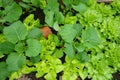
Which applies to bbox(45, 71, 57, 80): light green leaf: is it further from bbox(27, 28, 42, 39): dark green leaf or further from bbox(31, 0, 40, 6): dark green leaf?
bbox(31, 0, 40, 6): dark green leaf

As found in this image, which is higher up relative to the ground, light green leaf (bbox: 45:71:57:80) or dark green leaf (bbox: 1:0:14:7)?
dark green leaf (bbox: 1:0:14:7)

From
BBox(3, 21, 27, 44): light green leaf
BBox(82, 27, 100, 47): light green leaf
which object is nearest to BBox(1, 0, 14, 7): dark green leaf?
BBox(3, 21, 27, 44): light green leaf

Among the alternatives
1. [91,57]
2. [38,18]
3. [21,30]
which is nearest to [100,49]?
[91,57]

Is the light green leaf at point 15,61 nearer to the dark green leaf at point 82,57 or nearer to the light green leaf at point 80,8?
the dark green leaf at point 82,57

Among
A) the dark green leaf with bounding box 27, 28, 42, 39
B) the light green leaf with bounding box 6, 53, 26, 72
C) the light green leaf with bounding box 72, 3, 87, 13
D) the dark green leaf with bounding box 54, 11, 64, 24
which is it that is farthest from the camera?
the light green leaf with bounding box 72, 3, 87, 13

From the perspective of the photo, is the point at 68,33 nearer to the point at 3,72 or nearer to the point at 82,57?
the point at 82,57

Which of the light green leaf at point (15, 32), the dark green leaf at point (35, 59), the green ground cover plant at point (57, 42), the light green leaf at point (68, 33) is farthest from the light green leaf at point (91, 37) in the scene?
the light green leaf at point (15, 32)

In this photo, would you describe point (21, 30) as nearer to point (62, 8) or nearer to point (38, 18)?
point (38, 18)

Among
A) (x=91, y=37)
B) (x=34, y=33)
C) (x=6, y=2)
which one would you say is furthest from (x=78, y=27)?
(x=6, y=2)
